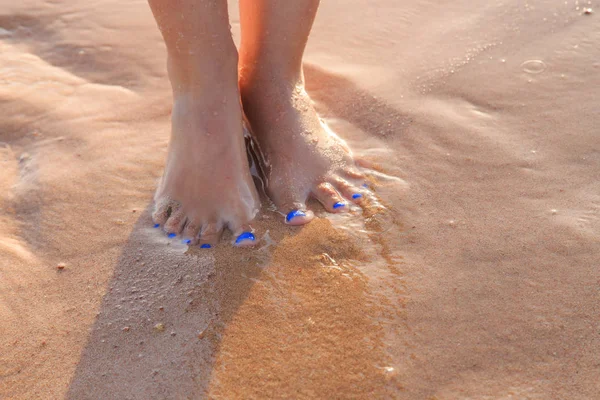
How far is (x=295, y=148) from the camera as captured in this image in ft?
5.76

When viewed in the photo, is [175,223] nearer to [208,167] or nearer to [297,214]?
[208,167]

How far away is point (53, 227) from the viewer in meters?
1.62

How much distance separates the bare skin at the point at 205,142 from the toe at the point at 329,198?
0.18 m

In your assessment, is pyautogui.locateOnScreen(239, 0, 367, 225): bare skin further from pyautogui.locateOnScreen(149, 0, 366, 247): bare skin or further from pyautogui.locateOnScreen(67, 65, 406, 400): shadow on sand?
pyautogui.locateOnScreen(67, 65, 406, 400): shadow on sand

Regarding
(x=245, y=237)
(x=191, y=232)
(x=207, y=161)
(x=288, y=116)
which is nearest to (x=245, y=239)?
(x=245, y=237)

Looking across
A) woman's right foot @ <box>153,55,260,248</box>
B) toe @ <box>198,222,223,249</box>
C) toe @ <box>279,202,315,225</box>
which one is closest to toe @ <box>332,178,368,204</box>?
toe @ <box>279,202,315,225</box>

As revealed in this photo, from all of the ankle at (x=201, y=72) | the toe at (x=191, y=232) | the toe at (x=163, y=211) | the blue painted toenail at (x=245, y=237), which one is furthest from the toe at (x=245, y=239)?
the ankle at (x=201, y=72)

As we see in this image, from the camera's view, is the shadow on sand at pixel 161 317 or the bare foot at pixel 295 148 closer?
the shadow on sand at pixel 161 317

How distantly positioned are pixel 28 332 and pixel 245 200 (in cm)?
62

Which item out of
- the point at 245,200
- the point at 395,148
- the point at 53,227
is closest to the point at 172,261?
the point at 245,200

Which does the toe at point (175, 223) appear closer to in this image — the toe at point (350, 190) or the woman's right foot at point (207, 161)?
the woman's right foot at point (207, 161)

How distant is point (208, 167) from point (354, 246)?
46cm

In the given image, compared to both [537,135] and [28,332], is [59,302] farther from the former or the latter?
[537,135]

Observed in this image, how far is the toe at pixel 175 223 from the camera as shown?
1601mm
